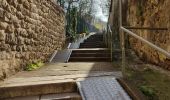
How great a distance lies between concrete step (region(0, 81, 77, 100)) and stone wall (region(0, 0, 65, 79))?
2.15 ft

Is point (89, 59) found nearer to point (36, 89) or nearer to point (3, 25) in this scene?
point (3, 25)

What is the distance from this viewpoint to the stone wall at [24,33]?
15.0 ft

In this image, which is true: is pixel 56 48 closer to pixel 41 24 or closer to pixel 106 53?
pixel 106 53

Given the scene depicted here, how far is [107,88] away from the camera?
3.88m

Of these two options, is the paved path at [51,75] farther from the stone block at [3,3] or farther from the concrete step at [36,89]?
the stone block at [3,3]

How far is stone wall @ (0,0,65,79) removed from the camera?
15.0 feet

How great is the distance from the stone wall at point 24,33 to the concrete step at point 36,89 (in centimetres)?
66

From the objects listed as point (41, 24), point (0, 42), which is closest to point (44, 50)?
point (41, 24)

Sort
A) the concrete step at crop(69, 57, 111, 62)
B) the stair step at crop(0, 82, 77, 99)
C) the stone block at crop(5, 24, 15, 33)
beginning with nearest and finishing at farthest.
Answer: the stair step at crop(0, 82, 77, 99)
the stone block at crop(5, 24, 15, 33)
the concrete step at crop(69, 57, 111, 62)

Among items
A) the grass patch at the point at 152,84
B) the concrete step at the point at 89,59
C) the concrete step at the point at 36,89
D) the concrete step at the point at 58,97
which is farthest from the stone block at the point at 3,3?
the concrete step at the point at 89,59

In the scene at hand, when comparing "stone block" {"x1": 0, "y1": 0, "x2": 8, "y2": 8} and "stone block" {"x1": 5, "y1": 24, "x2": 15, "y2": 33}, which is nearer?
"stone block" {"x1": 0, "y1": 0, "x2": 8, "y2": 8}

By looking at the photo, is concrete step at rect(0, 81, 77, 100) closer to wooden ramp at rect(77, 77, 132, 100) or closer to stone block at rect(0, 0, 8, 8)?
wooden ramp at rect(77, 77, 132, 100)

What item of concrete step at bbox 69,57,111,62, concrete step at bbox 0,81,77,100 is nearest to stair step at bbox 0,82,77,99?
concrete step at bbox 0,81,77,100

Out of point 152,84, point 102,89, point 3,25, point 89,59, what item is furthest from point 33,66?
point 152,84
